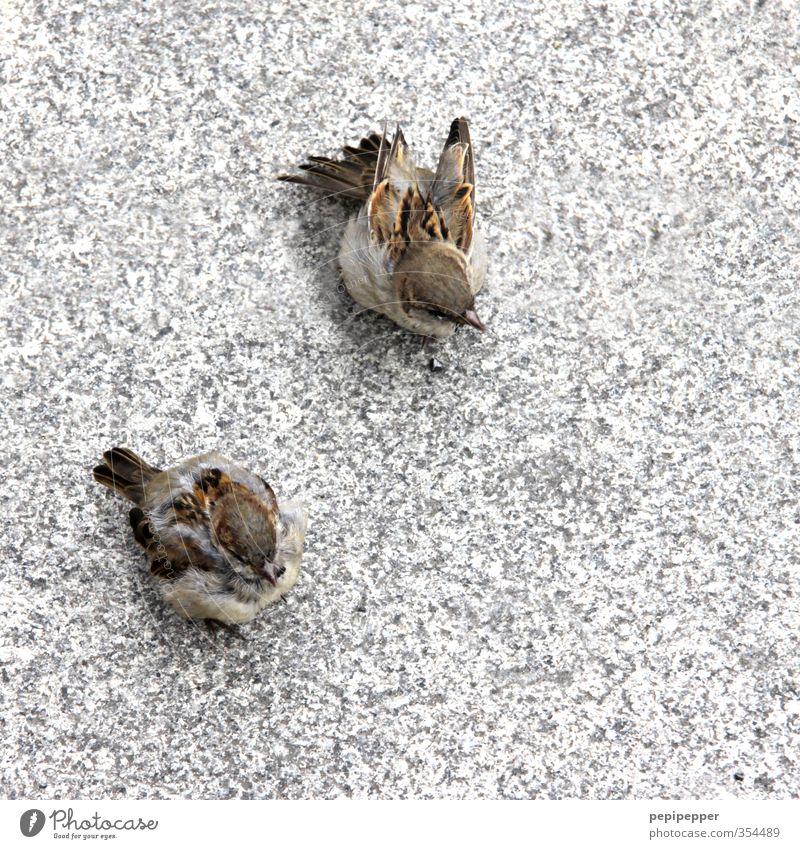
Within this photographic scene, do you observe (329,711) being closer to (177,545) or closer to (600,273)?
(177,545)

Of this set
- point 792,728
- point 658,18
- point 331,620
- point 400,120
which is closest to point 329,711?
point 331,620

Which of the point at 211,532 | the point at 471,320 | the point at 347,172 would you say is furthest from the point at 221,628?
the point at 347,172

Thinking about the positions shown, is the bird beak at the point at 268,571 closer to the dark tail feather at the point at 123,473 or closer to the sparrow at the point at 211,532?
the sparrow at the point at 211,532

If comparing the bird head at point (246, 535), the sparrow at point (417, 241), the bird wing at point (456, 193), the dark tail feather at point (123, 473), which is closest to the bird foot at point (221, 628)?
the bird head at point (246, 535)

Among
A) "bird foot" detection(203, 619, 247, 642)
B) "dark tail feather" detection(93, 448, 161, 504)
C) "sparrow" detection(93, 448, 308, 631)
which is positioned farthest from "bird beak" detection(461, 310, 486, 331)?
"bird foot" detection(203, 619, 247, 642)

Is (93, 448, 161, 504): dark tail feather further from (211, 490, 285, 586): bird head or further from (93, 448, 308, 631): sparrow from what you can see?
(211, 490, 285, 586): bird head

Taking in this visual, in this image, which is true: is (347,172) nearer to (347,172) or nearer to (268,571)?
(347,172)
